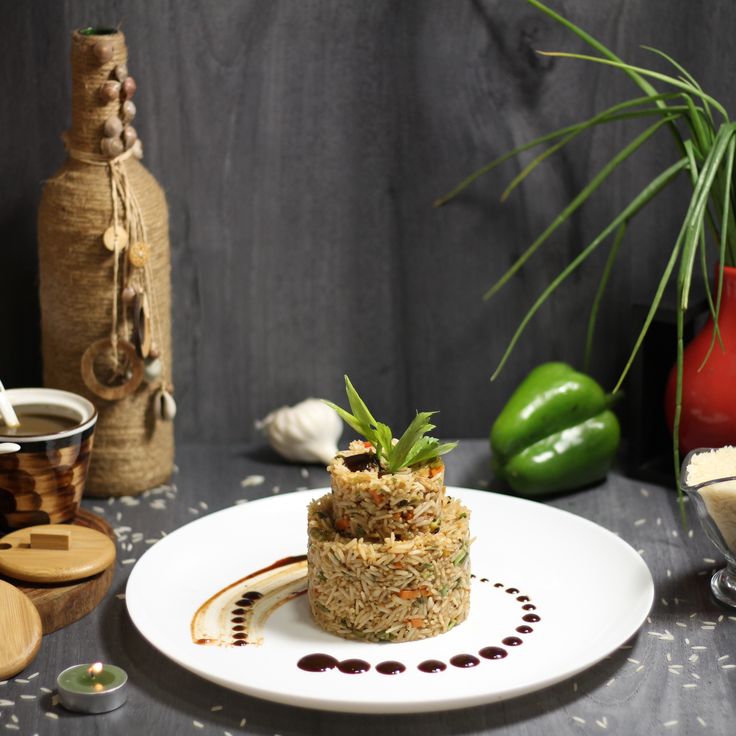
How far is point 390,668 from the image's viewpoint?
161 cm

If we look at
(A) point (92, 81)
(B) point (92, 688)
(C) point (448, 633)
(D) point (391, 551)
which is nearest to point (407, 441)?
(D) point (391, 551)

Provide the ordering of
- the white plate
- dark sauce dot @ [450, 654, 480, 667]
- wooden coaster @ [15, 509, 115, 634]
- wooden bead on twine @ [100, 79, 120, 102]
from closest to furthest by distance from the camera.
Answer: the white plate
dark sauce dot @ [450, 654, 480, 667]
wooden coaster @ [15, 509, 115, 634]
wooden bead on twine @ [100, 79, 120, 102]

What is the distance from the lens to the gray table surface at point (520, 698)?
1.51 meters

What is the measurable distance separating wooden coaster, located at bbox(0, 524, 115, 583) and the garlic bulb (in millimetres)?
531

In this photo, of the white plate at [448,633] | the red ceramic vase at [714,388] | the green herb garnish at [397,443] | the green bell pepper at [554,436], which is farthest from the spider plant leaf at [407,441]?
the red ceramic vase at [714,388]

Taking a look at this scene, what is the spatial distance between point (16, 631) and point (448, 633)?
0.59m

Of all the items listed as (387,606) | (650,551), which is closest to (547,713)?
(387,606)

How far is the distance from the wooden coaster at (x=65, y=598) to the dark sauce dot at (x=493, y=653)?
576mm

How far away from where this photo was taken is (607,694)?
1.57 m

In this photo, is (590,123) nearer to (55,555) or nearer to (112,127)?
(112,127)

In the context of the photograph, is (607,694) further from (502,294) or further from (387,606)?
(502,294)

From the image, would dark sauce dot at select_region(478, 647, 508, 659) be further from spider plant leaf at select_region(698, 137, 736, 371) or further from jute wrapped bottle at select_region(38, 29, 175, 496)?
jute wrapped bottle at select_region(38, 29, 175, 496)

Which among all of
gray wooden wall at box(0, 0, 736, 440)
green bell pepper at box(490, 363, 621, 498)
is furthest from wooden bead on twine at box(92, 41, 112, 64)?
green bell pepper at box(490, 363, 621, 498)

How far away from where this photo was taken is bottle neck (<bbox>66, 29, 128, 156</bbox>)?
6.61ft
